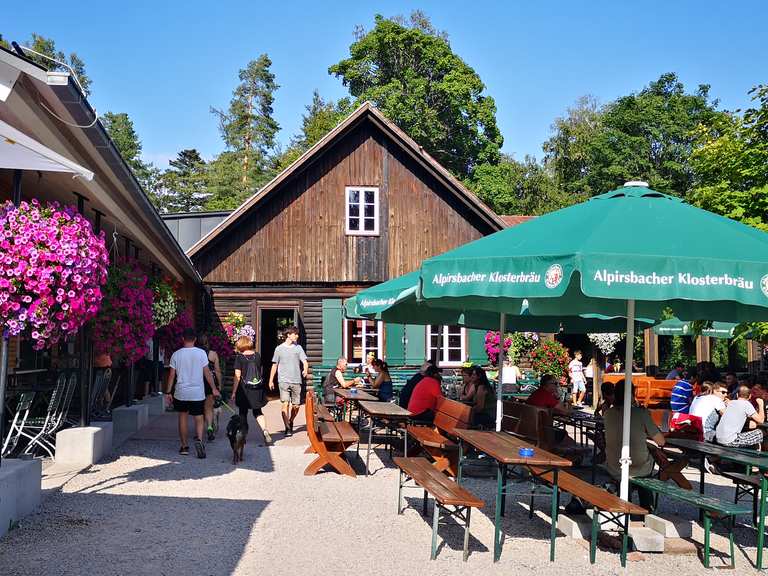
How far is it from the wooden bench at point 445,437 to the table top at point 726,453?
2100mm

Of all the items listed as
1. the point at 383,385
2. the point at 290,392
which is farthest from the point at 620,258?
the point at 290,392

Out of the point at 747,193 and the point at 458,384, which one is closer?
the point at 747,193

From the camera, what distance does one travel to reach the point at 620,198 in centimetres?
680

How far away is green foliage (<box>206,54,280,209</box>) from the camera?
5312 cm

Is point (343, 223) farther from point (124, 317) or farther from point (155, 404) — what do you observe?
point (124, 317)

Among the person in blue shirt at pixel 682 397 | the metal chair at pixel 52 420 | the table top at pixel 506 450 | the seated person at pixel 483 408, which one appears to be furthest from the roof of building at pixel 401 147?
the table top at pixel 506 450

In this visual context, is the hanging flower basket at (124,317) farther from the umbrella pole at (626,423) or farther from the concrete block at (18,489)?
the umbrella pole at (626,423)

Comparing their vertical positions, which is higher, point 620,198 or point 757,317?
point 620,198

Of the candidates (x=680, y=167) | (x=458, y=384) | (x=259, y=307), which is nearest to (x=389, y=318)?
(x=458, y=384)

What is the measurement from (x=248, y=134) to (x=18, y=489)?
51.4m

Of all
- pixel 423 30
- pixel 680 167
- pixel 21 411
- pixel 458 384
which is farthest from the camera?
pixel 423 30

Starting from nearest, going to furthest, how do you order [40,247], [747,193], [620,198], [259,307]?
[40,247], [620,198], [747,193], [259,307]

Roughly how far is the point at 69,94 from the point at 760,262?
5078 mm

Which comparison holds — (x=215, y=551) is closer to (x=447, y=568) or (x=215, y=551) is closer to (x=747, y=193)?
(x=447, y=568)
